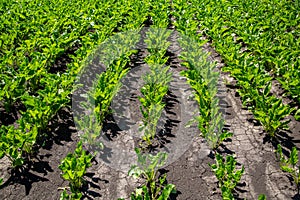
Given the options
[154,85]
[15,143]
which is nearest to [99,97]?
[154,85]

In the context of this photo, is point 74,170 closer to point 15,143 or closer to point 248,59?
point 15,143

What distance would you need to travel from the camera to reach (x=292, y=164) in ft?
12.5

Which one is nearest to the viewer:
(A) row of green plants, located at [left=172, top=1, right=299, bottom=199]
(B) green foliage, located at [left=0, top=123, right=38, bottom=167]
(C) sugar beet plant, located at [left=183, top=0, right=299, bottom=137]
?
(B) green foliage, located at [left=0, top=123, right=38, bottom=167]

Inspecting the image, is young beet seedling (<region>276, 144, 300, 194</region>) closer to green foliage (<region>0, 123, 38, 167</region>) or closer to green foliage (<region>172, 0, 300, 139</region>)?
green foliage (<region>172, 0, 300, 139</region>)

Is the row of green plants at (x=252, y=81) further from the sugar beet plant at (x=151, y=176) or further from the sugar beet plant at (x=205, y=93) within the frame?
the sugar beet plant at (x=151, y=176)

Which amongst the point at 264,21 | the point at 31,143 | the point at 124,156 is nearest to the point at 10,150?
the point at 31,143

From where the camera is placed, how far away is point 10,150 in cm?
389

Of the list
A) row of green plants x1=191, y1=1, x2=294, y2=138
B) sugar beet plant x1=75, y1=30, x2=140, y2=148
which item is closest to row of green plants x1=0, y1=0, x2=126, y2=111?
sugar beet plant x1=75, y1=30, x2=140, y2=148

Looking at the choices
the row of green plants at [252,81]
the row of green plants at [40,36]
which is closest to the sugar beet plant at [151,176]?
the row of green plants at [252,81]

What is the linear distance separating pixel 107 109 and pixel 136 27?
3197 millimetres

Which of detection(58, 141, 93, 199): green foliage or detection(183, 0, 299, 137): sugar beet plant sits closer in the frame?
detection(58, 141, 93, 199): green foliage

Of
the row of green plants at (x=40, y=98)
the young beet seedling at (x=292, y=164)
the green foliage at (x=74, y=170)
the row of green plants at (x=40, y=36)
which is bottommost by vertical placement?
the green foliage at (x=74, y=170)

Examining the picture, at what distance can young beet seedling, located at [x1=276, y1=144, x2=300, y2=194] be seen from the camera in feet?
12.3

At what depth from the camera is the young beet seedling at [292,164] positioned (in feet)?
12.3
